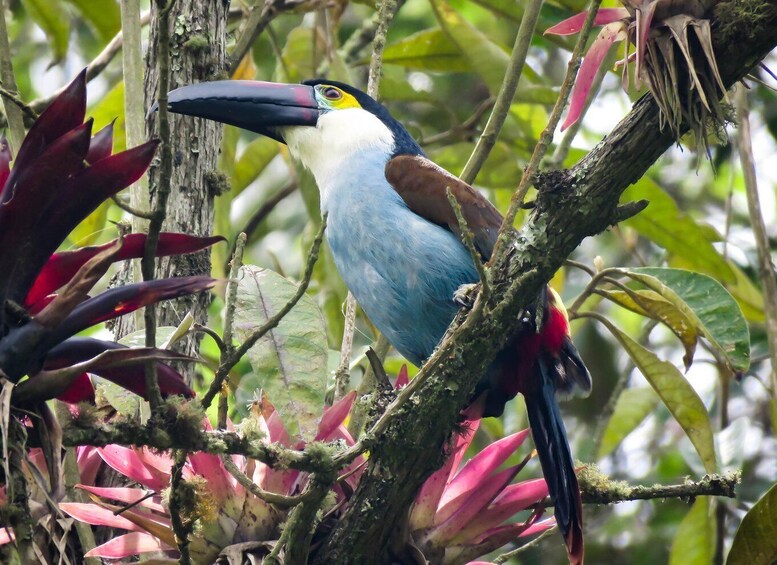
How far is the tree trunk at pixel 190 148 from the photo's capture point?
8.03 feet

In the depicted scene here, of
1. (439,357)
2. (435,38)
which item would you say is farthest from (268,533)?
(435,38)

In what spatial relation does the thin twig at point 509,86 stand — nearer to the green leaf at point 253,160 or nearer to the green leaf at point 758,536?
the green leaf at point 758,536

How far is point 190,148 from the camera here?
8.55ft

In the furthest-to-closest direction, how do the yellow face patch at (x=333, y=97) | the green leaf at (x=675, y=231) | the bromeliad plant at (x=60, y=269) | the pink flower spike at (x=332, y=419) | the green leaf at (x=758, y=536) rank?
the green leaf at (x=675, y=231)
the yellow face patch at (x=333, y=97)
the green leaf at (x=758, y=536)
the pink flower spike at (x=332, y=419)
the bromeliad plant at (x=60, y=269)

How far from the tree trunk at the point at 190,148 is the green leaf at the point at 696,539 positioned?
1.82 meters

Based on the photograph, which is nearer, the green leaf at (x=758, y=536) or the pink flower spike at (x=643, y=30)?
the pink flower spike at (x=643, y=30)

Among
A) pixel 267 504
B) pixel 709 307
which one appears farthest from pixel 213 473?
pixel 709 307

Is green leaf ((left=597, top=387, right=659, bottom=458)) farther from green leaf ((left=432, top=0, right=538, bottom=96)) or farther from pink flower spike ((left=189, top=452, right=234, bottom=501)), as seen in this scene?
pink flower spike ((left=189, top=452, right=234, bottom=501))

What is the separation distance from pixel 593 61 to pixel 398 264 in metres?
0.96

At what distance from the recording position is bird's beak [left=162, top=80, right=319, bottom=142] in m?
2.51

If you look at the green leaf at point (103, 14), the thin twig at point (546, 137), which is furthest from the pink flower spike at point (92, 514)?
the green leaf at point (103, 14)

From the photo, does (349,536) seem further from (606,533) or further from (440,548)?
(606,533)

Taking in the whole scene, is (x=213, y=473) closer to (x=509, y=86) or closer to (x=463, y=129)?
(x=509, y=86)

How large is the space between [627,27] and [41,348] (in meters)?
1.18
